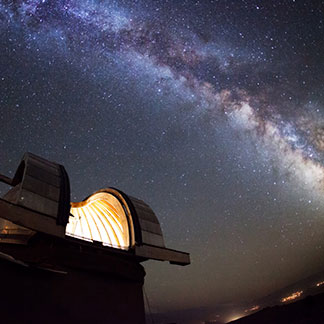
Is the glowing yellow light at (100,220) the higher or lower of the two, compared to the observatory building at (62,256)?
higher

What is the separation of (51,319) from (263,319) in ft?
71.9

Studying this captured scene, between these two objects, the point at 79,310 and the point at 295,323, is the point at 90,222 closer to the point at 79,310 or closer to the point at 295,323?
the point at 79,310

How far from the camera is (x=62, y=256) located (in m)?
9.26

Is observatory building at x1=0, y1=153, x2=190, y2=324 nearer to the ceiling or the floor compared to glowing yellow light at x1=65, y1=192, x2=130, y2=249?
nearer to the floor

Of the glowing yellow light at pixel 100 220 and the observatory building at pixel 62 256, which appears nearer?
the observatory building at pixel 62 256

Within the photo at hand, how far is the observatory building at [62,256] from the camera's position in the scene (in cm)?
776

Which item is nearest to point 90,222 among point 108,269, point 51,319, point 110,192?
point 110,192

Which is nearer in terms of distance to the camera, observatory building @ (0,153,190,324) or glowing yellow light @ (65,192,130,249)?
observatory building @ (0,153,190,324)

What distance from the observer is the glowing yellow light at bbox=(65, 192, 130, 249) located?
12.4 metres

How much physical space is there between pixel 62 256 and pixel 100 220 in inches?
180

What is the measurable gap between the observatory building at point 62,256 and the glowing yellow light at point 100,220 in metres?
0.07

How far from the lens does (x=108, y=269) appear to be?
33.6ft

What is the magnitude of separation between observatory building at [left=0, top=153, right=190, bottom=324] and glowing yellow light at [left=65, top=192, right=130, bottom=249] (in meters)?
0.07

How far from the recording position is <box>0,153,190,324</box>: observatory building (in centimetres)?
776
